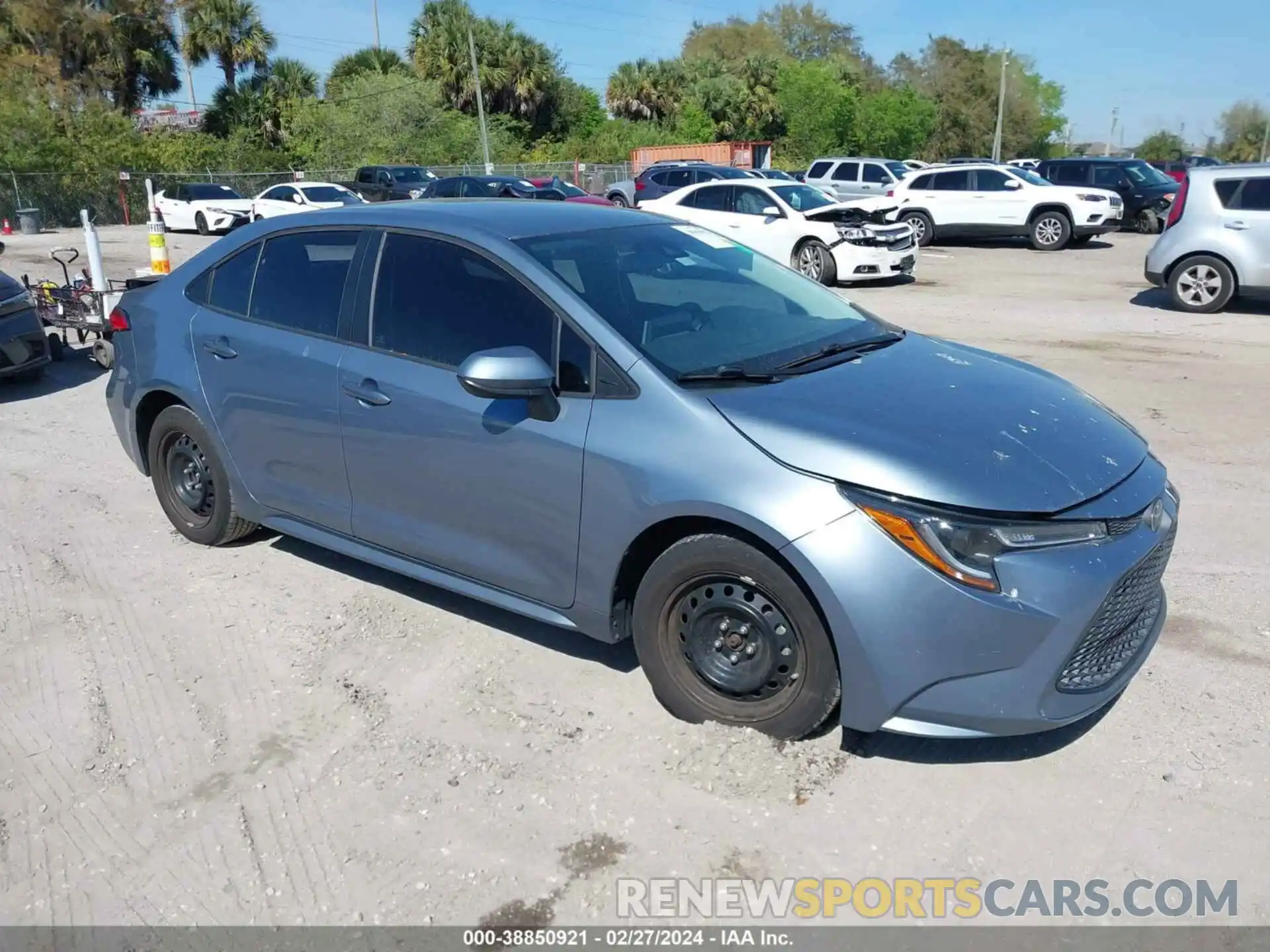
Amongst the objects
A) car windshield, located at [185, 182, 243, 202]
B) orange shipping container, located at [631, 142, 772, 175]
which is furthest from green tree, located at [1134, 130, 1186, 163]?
car windshield, located at [185, 182, 243, 202]

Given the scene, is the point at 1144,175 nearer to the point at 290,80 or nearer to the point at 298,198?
the point at 298,198

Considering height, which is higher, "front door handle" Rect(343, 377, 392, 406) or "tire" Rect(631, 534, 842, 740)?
"front door handle" Rect(343, 377, 392, 406)

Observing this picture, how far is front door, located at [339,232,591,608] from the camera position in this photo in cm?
364

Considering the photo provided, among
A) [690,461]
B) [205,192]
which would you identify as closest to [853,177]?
[205,192]

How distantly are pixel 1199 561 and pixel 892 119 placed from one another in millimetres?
64011

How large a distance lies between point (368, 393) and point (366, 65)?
202 feet

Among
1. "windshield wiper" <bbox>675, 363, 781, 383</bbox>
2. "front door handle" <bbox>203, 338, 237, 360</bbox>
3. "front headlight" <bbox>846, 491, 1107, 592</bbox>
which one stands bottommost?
"front headlight" <bbox>846, 491, 1107, 592</bbox>

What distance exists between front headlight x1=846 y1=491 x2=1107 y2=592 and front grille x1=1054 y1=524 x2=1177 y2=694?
323 millimetres

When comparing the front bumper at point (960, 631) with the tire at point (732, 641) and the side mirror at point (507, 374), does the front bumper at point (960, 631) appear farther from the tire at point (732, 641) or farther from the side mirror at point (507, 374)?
the side mirror at point (507, 374)

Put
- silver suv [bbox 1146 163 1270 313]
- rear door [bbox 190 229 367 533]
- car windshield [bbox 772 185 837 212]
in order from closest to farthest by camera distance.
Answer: rear door [bbox 190 229 367 533] → silver suv [bbox 1146 163 1270 313] → car windshield [bbox 772 185 837 212]

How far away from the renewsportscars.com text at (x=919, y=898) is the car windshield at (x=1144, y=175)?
2380cm

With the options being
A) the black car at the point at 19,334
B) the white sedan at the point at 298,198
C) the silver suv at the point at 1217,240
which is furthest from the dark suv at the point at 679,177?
the black car at the point at 19,334

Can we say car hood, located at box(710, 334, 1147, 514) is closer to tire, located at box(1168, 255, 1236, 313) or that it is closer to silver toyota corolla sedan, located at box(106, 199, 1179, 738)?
silver toyota corolla sedan, located at box(106, 199, 1179, 738)

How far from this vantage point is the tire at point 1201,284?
12.1 m
